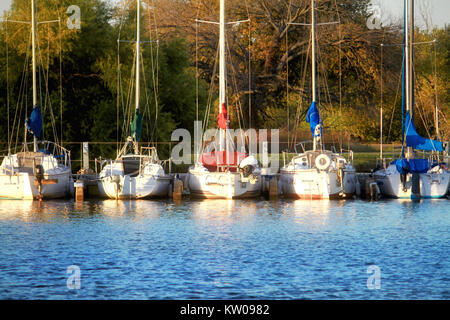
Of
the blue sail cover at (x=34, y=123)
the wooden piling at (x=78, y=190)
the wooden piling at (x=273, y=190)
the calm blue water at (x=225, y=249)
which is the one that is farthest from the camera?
the wooden piling at (x=273, y=190)

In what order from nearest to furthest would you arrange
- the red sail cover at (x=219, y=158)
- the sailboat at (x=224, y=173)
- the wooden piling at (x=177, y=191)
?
1. the sailboat at (x=224, y=173)
2. the red sail cover at (x=219, y=158)
3. the wooden piling at (x=177, y=191)

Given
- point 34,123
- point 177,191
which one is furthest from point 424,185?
point 34,123

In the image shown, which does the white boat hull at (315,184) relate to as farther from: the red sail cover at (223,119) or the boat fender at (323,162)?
the red sail cover at (223,119)

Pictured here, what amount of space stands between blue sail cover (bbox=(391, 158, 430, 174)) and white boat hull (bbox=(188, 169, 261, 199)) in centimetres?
635

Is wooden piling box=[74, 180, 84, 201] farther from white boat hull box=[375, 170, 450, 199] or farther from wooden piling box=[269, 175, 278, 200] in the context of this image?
white boat hull box=[375, 170, 450, 199]

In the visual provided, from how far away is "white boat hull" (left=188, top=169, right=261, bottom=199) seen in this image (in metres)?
39.0

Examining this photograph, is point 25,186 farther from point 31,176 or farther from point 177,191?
point 177,191

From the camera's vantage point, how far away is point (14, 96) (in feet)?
160

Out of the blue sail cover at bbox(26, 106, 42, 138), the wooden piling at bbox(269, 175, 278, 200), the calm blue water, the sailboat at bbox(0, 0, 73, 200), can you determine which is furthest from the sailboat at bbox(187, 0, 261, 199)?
the blue sail cover at bbox(26, 106, 42, 138)

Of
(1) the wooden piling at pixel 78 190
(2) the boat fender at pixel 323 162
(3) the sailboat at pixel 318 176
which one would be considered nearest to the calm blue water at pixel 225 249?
(1) the wooden piling at pixel 78 190

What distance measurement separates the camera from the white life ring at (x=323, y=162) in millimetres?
38812

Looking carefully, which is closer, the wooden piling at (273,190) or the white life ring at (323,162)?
the white life ring at (323,162)
